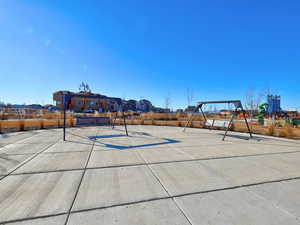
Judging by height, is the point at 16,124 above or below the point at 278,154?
above

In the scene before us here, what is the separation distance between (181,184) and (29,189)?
249 cm

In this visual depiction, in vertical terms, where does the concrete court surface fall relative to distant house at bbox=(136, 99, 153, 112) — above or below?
below

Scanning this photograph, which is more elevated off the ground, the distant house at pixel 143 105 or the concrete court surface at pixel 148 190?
the distant house at pixel 143 105

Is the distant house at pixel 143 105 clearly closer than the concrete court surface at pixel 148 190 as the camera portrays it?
No

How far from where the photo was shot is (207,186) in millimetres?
2242

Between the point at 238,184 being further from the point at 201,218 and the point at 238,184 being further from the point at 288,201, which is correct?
the point at 201,218

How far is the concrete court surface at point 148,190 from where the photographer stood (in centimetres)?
156

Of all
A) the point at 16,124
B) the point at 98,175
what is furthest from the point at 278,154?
the point at 16,124

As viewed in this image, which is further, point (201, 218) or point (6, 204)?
point (6, 204)

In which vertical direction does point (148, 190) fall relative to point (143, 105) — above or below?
below

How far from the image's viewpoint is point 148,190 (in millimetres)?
2109

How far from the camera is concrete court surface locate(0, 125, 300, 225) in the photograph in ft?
5.11

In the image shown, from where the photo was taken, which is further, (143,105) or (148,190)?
(143,105)

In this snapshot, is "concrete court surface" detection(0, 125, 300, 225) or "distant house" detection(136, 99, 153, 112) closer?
"concrete court surface" detection(0, 125, 300, 225)
